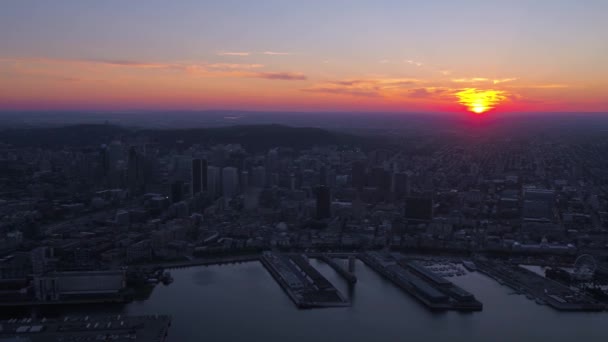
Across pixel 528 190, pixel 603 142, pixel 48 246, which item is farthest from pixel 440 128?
pixel 48 246

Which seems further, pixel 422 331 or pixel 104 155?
pixel 104 155

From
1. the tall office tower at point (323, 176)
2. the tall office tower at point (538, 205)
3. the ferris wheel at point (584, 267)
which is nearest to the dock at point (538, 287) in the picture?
the ferris wheel at point (584, 267)

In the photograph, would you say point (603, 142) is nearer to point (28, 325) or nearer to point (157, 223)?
point (157, 223)

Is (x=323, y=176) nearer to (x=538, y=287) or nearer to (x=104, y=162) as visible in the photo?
(x=104, y=162)

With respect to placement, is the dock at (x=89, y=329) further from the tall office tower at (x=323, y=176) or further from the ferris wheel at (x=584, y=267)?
the tall office tower at (x=323, y=176)

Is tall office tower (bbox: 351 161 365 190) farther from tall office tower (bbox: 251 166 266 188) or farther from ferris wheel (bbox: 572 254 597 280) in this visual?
ferris wheel (bbox: 572 254 597 280)
